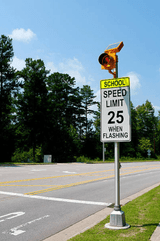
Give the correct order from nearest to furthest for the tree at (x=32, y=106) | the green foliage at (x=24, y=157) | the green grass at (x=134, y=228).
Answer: the green grass at (x=134, y=228), the green foliage at (x=24, y=157), the tree at (x=32, y=106)

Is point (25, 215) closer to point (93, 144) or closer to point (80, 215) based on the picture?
point (80, 215)

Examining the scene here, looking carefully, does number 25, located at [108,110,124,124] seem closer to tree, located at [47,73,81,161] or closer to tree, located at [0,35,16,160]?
tree, located at [0,35,16,160]

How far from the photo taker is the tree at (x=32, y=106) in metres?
46.5

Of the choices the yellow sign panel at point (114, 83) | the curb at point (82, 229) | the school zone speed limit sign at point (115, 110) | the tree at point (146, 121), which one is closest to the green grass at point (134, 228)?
the curb at point (82, 229)

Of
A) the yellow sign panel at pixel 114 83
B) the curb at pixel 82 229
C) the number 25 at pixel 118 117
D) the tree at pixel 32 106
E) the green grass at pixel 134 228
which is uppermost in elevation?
the tree at pixel 32 106

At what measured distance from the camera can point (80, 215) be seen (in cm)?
678

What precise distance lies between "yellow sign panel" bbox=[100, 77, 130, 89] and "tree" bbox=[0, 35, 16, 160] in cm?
3874

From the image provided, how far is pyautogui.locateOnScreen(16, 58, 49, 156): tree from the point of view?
153 ft

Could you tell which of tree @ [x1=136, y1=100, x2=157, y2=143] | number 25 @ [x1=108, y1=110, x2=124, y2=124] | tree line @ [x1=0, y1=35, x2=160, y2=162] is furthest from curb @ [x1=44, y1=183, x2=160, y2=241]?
tree @ [x1=136, y1=100, x2=157, y2=143]

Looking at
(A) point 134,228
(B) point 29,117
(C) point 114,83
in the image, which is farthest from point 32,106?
(A) point 134,228

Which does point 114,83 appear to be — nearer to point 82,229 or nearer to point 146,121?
point 82,229

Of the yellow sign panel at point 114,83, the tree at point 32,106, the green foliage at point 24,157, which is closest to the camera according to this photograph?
the yellow sign panel at point 114,83

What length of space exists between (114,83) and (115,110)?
0.62 meters

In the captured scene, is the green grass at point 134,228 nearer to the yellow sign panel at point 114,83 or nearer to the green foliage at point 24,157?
the yellow sign panel at point 114,83
